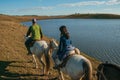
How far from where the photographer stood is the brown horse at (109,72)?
9.91m

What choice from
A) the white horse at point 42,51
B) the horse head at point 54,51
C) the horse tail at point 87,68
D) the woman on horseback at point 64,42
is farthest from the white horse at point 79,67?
the white horse at point 42,51

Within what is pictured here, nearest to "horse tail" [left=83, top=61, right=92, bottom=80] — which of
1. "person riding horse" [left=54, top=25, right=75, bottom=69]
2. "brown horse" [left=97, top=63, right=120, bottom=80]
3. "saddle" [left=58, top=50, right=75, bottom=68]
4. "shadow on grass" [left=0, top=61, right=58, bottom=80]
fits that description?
"brown horse" [left=97, top=63, right=120, bottom=80]

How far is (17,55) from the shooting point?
20.7 metres

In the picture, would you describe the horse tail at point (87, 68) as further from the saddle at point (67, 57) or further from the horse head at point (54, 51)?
the horse head at point (54, 51)

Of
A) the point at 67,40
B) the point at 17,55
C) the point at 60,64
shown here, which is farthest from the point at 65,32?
the point at 17,55

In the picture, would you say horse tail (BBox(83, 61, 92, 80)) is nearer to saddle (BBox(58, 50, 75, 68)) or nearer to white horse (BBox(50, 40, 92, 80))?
white horse (BBox(50, 40, 92, 80))

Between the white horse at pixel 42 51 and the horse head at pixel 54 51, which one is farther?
the white horse at pixel 42 51

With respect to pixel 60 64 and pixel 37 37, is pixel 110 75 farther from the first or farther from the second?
pixel 37 37

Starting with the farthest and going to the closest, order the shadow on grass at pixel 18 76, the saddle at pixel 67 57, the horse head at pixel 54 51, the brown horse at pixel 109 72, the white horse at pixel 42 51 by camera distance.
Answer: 1. the white horse at pixel 42 51
2. the shadow on grass at pixel 18 76
3. the horse head at pixel 54 51
4. the saddle at pixel 67 57
5. the brown horse at pixel 109 72

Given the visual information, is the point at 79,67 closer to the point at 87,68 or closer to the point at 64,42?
the point at 87,68

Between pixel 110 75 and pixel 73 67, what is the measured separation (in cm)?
180

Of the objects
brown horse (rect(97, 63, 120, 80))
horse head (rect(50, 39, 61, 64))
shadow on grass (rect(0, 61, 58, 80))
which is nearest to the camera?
brown horse (rect(97, 63, 120, 80))

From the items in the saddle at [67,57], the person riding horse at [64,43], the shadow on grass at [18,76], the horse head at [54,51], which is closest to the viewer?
the saddle at [67,57]

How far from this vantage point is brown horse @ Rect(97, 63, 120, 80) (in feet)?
32.5
